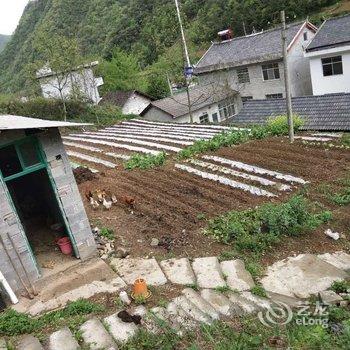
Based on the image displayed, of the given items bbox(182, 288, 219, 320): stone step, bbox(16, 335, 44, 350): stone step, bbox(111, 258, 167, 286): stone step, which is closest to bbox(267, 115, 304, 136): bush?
bbox(111, 258, 167, 286): stone step

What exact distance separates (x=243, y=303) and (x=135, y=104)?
1184 inches

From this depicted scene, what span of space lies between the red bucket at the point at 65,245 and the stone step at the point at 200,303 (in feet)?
10.9

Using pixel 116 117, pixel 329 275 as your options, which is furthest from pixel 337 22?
pixel 329 275

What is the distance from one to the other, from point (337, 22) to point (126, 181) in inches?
744

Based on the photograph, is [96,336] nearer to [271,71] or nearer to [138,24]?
[271,71]

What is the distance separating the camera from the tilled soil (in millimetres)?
9148

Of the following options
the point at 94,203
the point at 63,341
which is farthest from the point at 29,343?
the point at 94,203

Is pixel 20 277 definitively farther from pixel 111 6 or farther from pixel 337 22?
pixel 111 6

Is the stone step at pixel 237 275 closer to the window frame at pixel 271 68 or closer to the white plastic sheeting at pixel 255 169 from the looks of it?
the white plastic sheeting at pixel 255 169

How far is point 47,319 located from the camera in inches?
275

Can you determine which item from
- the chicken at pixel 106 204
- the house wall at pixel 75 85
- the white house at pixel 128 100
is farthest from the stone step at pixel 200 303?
the white house at pixel 128 100

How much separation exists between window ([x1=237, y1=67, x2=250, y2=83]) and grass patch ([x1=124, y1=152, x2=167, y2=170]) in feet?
54.0

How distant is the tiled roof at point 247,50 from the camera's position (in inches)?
1105

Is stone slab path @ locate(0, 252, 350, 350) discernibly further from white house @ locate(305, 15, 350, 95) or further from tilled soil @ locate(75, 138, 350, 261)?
white house @ locate(305, 15, 350, 95)
